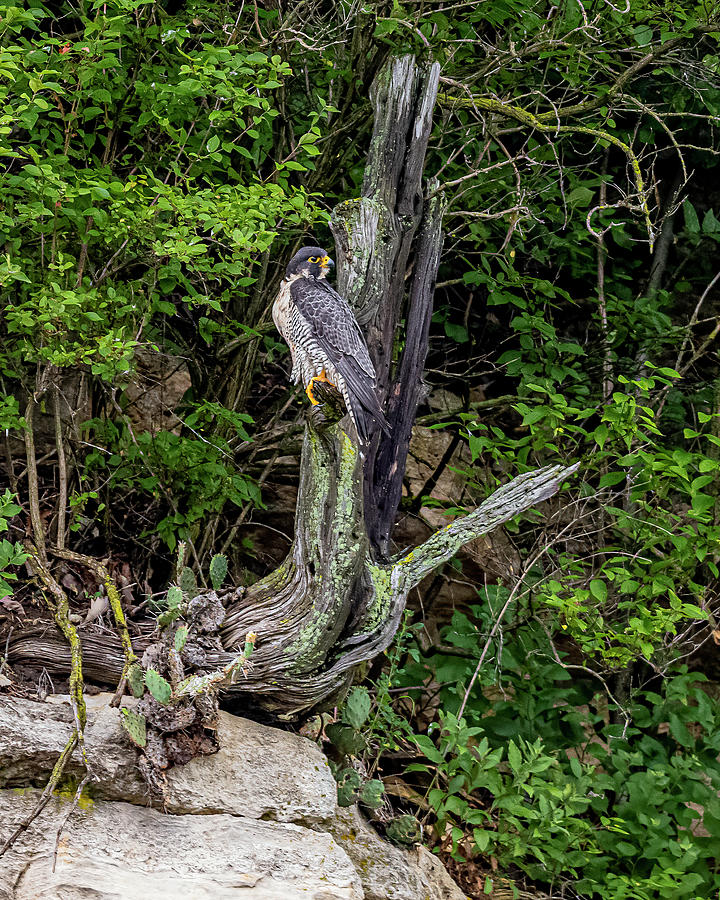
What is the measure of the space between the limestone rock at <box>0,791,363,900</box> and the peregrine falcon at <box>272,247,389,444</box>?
153 centimetres

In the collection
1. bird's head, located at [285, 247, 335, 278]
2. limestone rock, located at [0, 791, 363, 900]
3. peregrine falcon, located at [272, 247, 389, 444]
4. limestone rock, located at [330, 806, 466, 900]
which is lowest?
limestone rock, located at [330, 806, 466, 900]

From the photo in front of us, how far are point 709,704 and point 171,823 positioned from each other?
9.84 feet

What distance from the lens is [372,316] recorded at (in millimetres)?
3820

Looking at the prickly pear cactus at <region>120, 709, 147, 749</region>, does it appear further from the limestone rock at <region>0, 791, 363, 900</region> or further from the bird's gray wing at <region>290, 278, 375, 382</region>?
the bird's gray wing at <region>290, 278, 375, 382</region>

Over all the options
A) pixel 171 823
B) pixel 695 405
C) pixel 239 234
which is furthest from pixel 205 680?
pixel 695 405

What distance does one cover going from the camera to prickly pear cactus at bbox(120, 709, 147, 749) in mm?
3104

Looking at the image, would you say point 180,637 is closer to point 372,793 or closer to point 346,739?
point 346,739

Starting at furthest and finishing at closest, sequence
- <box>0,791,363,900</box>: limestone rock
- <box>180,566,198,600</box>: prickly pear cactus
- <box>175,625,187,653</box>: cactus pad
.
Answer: <box>180,566,198,600</box>: prickly pear cactus
<box>175,625,187,653</box>: cactus pad
<box>0,791,363,900</box>: limestone rock

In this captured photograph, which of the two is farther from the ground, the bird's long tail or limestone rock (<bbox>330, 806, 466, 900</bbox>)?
the bird's long tail

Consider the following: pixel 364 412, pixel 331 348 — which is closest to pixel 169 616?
pixel 364 412

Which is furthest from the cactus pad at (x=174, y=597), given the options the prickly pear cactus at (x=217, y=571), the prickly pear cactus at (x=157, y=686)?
the prickly pear cactus at (x=217, y=571)

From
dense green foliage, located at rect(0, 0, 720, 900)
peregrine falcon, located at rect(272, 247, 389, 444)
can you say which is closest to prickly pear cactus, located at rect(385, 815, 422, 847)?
dense green foliage, located at rect(0, 0, 720, 900)

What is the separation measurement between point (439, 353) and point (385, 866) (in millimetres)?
3322

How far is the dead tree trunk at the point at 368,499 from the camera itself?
355 centimetres
